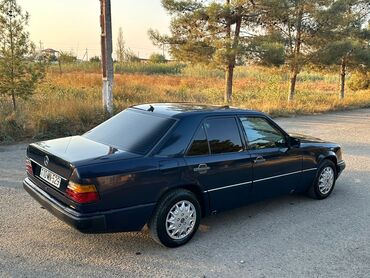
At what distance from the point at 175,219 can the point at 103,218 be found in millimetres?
814

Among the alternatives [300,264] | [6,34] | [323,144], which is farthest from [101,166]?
[6,34]

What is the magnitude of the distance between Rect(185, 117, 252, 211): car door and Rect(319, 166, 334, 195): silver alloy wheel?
1612 millimetres

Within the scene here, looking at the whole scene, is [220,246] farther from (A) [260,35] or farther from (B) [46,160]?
(A) [260,35]

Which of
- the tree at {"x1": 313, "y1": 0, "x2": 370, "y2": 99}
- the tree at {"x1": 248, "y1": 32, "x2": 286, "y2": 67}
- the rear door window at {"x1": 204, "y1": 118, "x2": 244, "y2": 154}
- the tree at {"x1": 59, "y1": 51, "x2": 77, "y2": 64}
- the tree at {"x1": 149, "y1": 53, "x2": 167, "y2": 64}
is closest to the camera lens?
the rear door window at {"x1": 204, "y1": 118, "x2": 244, "y2": 154}

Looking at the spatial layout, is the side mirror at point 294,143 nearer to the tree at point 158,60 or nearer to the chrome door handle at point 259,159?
the chrome door handle at point 259,159

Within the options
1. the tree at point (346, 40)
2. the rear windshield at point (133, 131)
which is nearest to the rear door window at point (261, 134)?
the rear windshield at point (133, 131)

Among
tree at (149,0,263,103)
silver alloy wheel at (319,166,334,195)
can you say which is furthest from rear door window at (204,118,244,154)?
tree at (149,0,263,103)

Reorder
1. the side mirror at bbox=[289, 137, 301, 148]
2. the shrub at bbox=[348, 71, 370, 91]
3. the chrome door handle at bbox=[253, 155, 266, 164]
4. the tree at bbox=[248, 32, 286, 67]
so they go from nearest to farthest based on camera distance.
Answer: the chrome door handle at bbox=[253, 155, 266, 164] < the side mirror at bbox=[289, 137, 301, 148] < the tree at bbox=[248, 32, 286, 67] < the shrub at bbox=[348, 71, 370, 91]

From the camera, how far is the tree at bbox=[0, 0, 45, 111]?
9.83 m

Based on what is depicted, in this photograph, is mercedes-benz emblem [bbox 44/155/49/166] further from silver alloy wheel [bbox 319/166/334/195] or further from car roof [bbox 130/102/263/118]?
silver alloy wheel [bbox 319/166/334/195]

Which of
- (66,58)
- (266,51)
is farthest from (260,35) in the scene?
(66,58)

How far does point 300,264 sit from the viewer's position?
3672mm

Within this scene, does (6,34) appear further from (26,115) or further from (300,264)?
(300,264)

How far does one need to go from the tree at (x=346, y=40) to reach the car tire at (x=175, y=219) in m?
16.6
